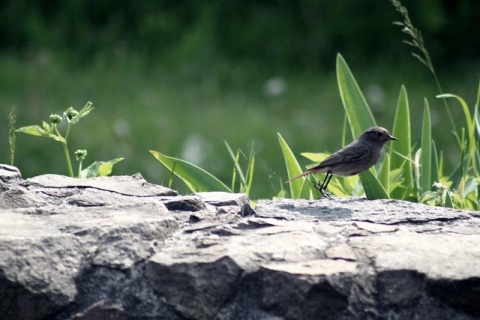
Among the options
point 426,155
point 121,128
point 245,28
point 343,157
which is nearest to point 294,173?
point 343,157

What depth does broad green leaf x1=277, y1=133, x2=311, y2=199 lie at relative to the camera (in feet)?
13.6

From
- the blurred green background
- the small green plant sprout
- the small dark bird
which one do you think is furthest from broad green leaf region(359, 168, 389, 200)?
the blurred green background

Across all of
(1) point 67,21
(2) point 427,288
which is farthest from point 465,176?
(1) point 67,21

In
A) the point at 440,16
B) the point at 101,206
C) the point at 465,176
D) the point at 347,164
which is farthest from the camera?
the point at 440,16

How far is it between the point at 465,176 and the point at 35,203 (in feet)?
6.32

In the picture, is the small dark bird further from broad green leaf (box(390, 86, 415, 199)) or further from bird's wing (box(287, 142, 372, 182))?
broad green leaf (box(390, 86, 415, 199))

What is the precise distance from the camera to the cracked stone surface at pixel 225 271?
108 inches

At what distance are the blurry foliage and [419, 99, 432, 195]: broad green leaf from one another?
15.3 ft

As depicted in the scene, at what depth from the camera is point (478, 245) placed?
2984 millimetres

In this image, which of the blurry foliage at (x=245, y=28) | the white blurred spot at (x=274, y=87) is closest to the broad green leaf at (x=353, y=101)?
the white blurred spot at (x=274, y=87)

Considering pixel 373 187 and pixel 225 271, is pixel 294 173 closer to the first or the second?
pixel 373 187

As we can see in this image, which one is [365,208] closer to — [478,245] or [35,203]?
[478,245]

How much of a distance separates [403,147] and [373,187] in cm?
77

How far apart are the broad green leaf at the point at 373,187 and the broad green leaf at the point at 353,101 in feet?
2.55
